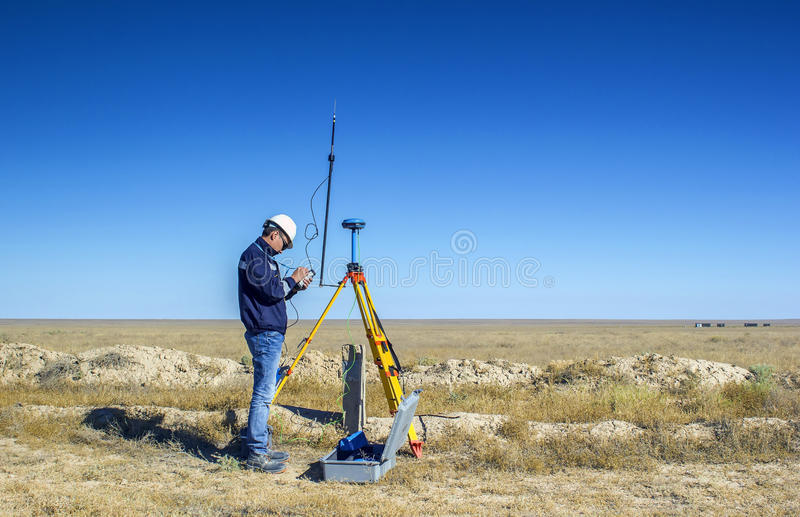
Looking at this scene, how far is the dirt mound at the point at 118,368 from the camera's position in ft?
33.4

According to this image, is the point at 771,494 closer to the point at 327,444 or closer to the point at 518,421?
the point at 518,421

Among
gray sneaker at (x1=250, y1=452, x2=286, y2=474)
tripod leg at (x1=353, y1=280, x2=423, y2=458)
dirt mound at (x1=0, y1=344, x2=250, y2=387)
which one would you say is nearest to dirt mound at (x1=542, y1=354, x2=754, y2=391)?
tripod leg at (x1=353, y1=280, x2=423, y2=458)

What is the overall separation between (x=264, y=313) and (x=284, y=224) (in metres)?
0.82

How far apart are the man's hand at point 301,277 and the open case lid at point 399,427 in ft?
4.52

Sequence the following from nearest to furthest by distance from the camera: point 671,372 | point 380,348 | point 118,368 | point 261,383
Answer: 1. point 261,383
2. point 380,348
3. point 671,372
4. point 118,368

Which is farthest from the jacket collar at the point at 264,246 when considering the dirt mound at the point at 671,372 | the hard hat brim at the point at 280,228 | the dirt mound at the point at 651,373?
the dirt mound at the point at 671,372

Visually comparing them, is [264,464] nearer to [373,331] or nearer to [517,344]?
[373,331]

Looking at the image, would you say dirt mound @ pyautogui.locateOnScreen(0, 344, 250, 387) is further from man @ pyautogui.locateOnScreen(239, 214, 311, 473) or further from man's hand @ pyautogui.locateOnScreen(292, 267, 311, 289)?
man's hand @ pyautogui.locateOnScreen(292, 267, 311, 289)

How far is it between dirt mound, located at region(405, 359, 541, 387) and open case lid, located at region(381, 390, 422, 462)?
5758mm

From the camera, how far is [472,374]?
37.6 feet

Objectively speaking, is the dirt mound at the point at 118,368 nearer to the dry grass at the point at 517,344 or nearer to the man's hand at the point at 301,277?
the dry grass at the point at 517,344

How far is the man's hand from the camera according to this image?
4930 mm

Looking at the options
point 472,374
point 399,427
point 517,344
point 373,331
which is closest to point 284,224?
point 373,331

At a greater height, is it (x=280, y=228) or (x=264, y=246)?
(x=280, y=228)
